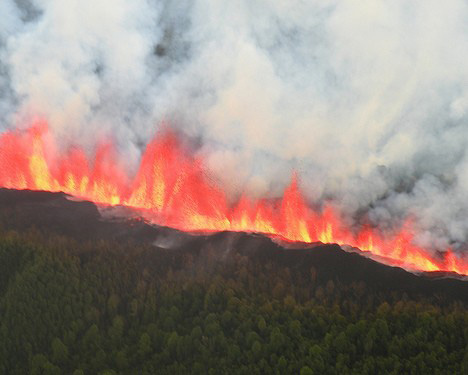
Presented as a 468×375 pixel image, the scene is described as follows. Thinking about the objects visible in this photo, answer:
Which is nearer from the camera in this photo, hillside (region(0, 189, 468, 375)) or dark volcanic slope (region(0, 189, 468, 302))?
hillside (region(0, 189, 468, 375))

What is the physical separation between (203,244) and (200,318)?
9.28 m

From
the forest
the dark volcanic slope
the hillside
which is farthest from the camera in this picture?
the dark volcanic slope

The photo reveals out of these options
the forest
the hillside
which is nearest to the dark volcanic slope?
the hillside

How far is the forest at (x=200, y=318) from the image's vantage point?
32.5m

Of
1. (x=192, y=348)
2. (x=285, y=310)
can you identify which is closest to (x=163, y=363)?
(x=192, y=348)

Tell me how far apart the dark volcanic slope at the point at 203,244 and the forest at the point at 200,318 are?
2.55ft

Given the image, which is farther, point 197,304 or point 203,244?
point 203,244

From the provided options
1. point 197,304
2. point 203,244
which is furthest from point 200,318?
point 203,244

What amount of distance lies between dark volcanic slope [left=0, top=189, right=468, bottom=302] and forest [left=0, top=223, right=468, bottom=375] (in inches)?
30.7

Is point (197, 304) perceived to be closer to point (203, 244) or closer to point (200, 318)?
point (200, 318)

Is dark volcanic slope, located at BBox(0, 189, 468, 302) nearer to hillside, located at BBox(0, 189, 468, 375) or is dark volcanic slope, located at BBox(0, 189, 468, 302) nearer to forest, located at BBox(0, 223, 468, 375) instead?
hillside, located at BBox(0, 189, 468, 375)

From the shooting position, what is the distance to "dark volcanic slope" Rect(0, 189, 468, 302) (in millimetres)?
40938

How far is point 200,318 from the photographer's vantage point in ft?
115

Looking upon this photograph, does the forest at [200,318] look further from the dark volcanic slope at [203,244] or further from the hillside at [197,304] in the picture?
the dark volcanic slope at [203,244]
